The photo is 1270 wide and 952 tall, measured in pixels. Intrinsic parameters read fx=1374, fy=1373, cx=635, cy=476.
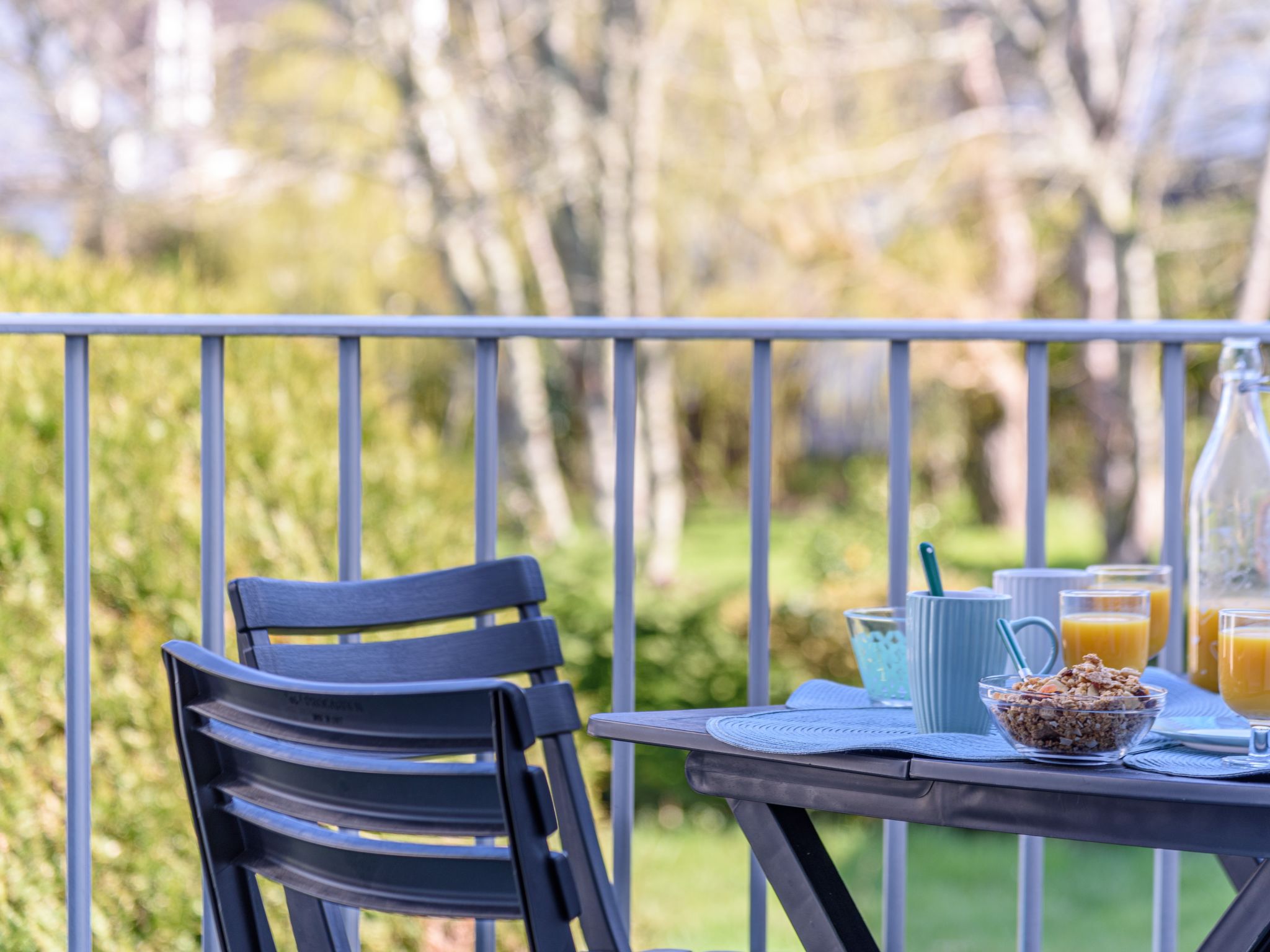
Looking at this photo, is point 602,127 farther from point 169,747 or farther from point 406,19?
point 169,747

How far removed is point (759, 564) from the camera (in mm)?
1927

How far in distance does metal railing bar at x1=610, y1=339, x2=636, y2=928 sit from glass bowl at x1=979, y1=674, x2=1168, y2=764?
2.79ft

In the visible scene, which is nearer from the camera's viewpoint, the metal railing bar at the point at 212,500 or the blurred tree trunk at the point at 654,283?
the metal railing bar at the point at 212,500

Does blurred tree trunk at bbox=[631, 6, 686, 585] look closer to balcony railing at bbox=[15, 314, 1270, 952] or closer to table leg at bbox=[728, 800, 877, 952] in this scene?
balcony railing at bbox=[15, 314, 1270, 952]

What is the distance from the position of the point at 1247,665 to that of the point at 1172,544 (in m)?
0.88

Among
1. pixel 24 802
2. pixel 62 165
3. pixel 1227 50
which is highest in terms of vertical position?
pixel 1227 50

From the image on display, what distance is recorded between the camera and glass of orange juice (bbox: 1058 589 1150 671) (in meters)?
1.34

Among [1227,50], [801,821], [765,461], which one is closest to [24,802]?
[765,461]

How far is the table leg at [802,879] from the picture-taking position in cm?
123

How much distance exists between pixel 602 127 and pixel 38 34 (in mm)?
3541

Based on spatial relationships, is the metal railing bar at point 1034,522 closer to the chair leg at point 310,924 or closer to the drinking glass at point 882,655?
the drinking glass at point 882,655

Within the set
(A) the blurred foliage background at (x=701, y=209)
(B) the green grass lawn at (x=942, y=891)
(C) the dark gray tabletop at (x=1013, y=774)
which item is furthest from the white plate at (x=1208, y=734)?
(A) the blurred foliage background at (x=701, y=209)

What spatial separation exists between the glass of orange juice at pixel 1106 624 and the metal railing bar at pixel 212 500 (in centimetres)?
→ 113

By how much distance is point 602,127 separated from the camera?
8.17 metres
